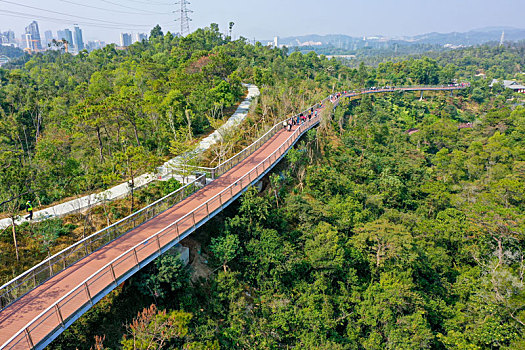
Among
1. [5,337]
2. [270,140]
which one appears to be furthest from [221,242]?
[270,140]

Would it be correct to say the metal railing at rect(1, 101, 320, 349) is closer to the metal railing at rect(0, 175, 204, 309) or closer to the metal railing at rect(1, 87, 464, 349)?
the metal railing at rect(1, 87, 464, 349)

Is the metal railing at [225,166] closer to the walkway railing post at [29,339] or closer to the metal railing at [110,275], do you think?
the metal railing at [110,275]

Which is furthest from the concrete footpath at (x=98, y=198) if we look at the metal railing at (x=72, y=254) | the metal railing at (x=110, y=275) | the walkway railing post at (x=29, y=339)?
the walkway railing post at (x=29, y=339)

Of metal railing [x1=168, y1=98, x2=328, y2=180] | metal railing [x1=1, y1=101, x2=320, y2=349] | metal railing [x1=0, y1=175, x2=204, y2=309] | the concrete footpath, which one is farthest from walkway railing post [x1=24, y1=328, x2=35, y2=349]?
metal railing [x1=168, y1=98, x2=328, y2=180]

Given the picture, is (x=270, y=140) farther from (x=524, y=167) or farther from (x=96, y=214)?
(x=524, y=167)

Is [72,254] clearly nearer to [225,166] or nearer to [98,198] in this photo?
[98,198]
